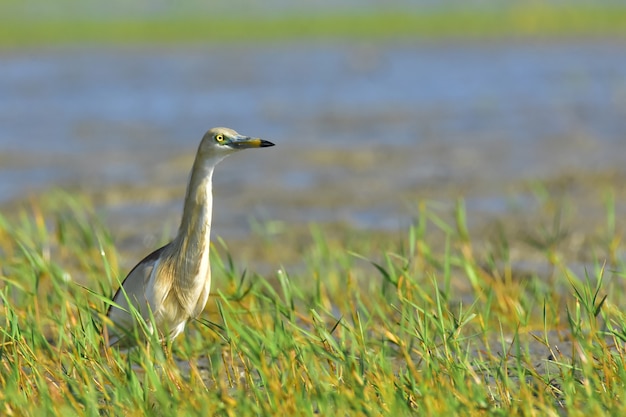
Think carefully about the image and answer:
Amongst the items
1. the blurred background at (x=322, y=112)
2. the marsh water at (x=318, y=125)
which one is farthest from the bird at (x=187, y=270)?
the marsh water at (x=318, y=125)

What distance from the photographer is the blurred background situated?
10.1 m

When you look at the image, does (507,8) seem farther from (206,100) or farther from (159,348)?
(159,348)

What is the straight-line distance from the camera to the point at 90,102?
54.1 ft

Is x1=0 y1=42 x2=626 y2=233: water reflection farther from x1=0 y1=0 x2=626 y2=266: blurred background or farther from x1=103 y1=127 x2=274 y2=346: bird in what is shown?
x1=103 y1=127 x2=274 y2=346: bird

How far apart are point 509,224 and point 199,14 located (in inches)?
908

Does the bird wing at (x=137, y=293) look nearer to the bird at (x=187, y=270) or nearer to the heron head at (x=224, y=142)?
the bird at (x=187, y=270)

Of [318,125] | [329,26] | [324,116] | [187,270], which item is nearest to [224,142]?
[187,270]

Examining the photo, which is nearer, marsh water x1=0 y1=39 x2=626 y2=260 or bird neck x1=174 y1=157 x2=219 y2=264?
bird neck x1=174 y1=157 x2=219 y2=264

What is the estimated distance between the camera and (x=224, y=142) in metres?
4.38

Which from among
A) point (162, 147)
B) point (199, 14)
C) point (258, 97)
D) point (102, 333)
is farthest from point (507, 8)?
point (102, 333)

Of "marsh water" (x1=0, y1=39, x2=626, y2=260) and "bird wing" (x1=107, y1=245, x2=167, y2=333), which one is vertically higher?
"bird wing" (x1=107, y1=245, x2=167, y2=333)

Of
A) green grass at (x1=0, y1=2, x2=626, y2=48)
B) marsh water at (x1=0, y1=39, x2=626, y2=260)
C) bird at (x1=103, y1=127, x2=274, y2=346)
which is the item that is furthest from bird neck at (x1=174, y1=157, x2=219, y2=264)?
green grass at (x1=0, y1=2, x2=626, y2=48)

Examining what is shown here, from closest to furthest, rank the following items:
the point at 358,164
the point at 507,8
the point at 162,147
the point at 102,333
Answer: the point at 102,333, the point at 358,164, the point at 162,147, the point at 507,8

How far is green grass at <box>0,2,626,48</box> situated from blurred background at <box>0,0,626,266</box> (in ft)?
0.20
